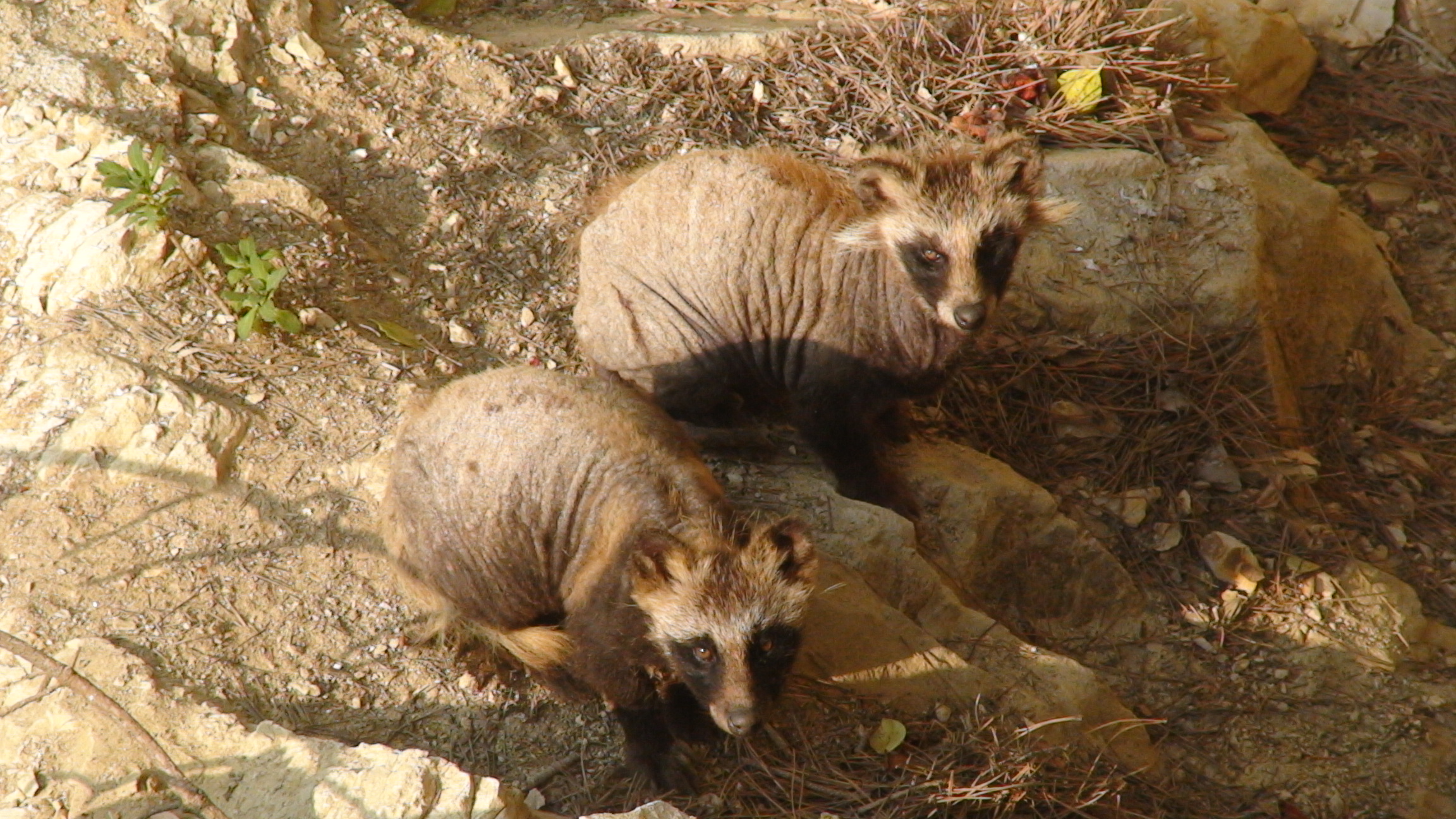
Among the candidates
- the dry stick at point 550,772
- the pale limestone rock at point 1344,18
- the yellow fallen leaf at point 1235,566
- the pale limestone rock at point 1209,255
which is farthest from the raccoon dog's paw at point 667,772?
the pale limestone rock at point 1344,18

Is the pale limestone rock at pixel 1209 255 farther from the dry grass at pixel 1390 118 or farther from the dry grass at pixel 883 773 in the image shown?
the dry grass at pixel 883 773

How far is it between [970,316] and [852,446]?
1006 millimetres

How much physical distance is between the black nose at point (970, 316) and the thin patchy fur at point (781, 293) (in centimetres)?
29

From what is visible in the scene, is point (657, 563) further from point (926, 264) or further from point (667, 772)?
point (926, 264)

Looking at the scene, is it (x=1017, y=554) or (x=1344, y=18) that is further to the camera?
(x=1344, y=18)

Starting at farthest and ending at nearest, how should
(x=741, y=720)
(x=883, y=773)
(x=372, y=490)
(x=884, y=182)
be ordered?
1. (x=884, y=182)
2. (x=372, y=490)
3. (x=883, y=773)
4. (x=741, y=720)

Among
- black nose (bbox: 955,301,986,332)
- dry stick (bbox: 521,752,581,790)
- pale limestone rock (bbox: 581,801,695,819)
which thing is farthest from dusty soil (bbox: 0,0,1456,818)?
black nose (bbox: 955,301,986,332)

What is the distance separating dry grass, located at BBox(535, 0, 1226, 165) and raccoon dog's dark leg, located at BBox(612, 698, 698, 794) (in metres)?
4.01

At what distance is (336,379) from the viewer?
5137mm

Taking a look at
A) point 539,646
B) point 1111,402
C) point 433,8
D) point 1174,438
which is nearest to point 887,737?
point 539,646

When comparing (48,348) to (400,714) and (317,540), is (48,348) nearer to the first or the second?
(317,540)

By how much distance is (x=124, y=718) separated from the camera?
3180 millimetres

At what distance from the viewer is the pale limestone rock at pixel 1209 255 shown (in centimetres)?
687

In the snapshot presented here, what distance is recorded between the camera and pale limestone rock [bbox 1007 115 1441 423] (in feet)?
22.5
